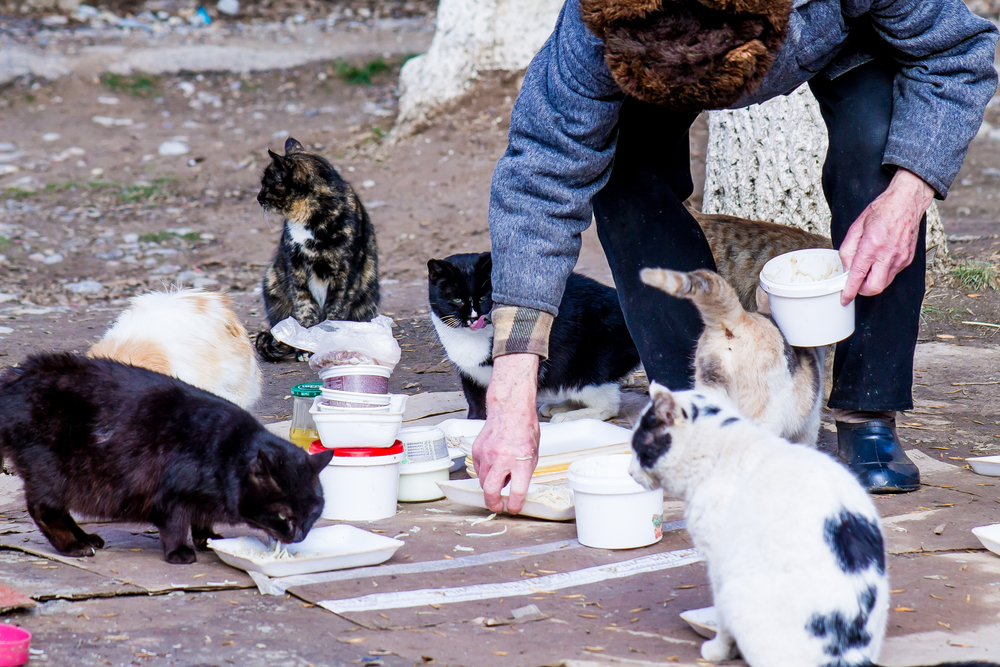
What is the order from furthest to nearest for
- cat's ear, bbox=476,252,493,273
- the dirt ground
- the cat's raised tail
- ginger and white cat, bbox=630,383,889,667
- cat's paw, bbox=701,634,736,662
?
cat's ear, bbox=476,252,493,273, the cat's raised tail, the dirt ground, cat's paw, bbox=701,634,736,662, ginger and white cat, bbox=630,383,889,667

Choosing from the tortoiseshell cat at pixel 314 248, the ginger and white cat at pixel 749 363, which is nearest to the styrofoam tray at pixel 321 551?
the ginger and white cat at pixel 749 363

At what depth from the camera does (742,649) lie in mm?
1592

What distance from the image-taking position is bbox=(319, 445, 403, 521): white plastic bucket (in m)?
2.48

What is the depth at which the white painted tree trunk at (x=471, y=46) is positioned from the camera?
25.2 feet

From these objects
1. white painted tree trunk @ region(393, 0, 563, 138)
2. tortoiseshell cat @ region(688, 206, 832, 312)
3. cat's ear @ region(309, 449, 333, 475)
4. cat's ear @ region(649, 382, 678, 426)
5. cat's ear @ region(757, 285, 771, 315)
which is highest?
white painted tree trunk @ region(393, 0, 563, 138)

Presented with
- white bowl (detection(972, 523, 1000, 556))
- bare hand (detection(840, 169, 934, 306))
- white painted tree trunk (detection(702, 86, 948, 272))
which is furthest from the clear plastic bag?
white painted tree trunk (detection(702, 86, 948, 272))

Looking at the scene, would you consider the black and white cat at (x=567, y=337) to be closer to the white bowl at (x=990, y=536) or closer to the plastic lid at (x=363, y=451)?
the plastic lid at (x=363, y=451)

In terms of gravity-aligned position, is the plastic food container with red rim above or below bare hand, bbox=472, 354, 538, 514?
below

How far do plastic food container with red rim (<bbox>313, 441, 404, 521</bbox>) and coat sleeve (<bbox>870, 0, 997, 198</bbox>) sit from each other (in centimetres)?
153

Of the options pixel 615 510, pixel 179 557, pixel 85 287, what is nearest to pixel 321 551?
pixel 179 557

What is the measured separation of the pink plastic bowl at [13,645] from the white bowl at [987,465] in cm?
242

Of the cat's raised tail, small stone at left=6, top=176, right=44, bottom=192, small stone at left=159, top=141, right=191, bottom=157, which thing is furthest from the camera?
small stone at left=159, top=141, right=191, bottom=157

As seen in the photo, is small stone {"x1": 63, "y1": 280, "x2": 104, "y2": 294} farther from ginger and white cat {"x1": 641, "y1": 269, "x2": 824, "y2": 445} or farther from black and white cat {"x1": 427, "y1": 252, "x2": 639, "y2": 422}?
ginger and white cat {"x1": 641, "y1": 269, "x2": 824, "y2": 445}

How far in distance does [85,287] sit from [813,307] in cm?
477
